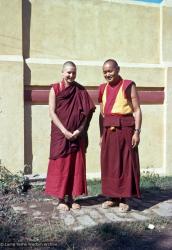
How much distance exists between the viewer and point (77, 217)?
5156mm

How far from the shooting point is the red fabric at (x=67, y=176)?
5371 mm

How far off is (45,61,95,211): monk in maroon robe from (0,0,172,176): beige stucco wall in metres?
1.73

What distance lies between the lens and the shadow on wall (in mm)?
7094

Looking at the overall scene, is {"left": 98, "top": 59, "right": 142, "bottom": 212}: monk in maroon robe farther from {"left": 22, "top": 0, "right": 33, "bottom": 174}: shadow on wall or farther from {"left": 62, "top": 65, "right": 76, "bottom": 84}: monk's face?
{"left": 22, "top": 0, "right": 33, "bottom": 174}: shadow on wall

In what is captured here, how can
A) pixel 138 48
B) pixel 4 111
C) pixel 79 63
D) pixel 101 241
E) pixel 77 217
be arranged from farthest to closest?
pixel 138 48 → pixel 79 63 → pixel 4 111 → pixel 77 217 → pixel 101 241

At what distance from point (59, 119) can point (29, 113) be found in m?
1.94

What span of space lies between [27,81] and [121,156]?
244 centimetres

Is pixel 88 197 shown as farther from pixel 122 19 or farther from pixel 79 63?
pixel 122 19

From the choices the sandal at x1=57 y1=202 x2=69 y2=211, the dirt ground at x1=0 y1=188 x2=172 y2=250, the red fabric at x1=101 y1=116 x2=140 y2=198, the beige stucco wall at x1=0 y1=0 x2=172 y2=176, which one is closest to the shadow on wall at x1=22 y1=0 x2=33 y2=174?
the beige stucco wall at x1=0 y1=0 x2=172 y2=176

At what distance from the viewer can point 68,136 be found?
5.23 metres

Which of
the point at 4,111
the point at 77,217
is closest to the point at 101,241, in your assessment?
the point at 77,217

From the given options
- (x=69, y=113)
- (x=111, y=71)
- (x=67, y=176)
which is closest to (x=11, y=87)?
(x=69, y=113)

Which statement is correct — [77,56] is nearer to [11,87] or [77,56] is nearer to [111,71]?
[11,87]

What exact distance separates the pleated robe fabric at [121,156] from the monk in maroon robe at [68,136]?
1.02 feet
